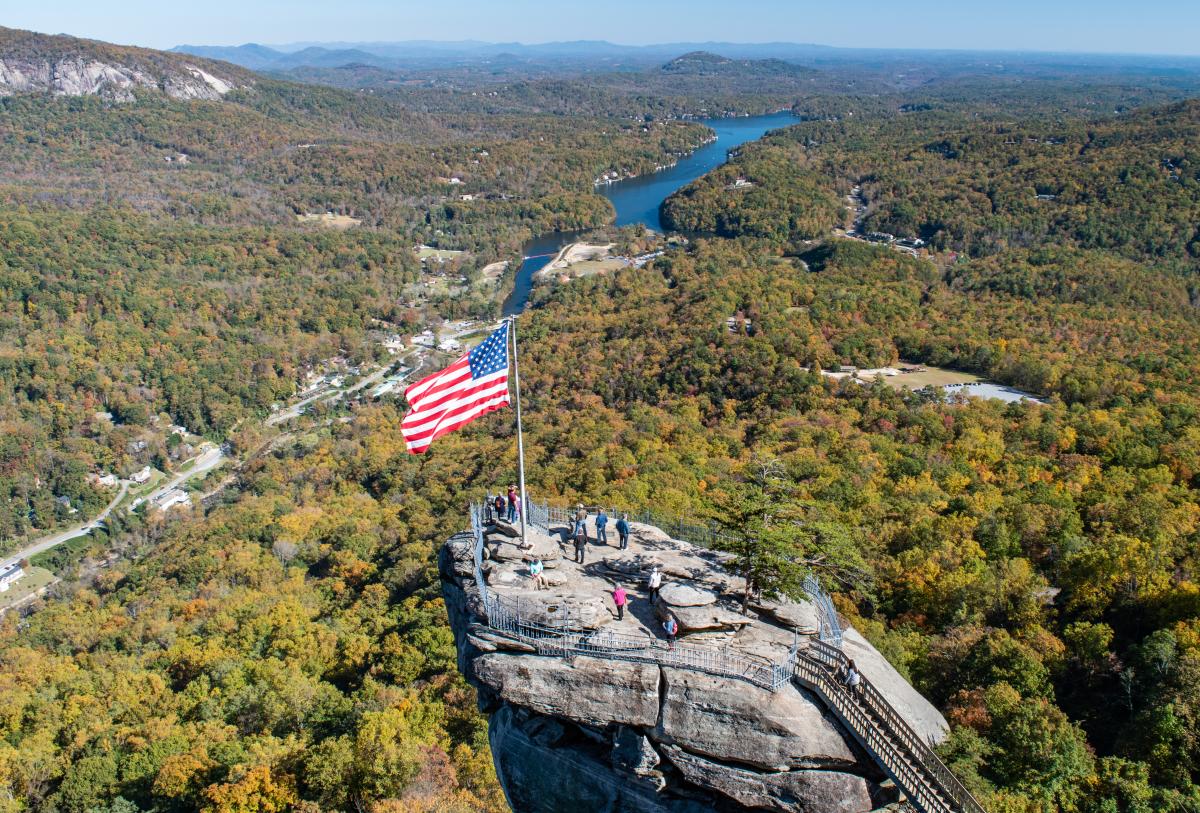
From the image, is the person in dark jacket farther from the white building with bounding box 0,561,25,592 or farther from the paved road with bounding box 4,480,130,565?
the paved road with bounding box 4,480,130,565

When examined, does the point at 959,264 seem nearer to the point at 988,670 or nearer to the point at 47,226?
the point at 988,670

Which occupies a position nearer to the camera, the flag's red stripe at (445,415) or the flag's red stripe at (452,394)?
the flag's red stripe at (445,415)

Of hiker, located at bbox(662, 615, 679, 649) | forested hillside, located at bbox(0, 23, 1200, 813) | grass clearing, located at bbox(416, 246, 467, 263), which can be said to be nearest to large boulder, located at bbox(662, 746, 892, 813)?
hiker, located at bbox(662, 615, 679, 649)

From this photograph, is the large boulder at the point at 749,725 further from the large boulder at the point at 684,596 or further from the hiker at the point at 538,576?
the hiker at the point at 538,576

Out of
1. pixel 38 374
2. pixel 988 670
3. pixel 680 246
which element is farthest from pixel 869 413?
pixel 38 374

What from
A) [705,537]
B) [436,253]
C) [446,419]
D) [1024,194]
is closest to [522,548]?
[446,419]

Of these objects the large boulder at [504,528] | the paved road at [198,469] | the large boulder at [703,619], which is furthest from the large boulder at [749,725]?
the paved road at [198,469]
